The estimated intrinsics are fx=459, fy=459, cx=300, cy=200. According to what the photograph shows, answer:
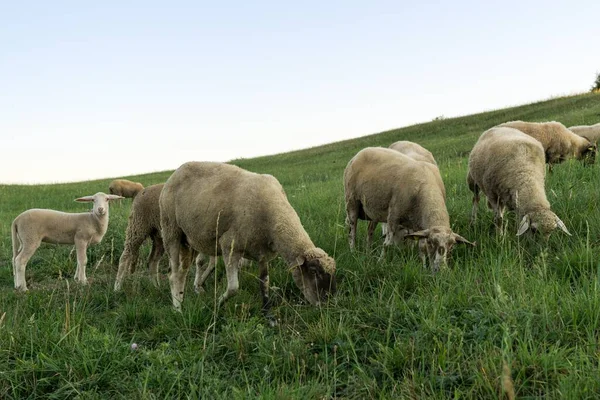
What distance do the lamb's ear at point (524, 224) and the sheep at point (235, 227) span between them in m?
2.31

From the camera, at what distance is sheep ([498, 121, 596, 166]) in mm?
9531

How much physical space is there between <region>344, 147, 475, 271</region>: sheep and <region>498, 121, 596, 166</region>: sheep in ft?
12.3

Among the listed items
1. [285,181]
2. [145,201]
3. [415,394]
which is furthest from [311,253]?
[285,181]

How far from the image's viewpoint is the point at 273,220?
16.3ft

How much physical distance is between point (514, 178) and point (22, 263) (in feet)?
25.8

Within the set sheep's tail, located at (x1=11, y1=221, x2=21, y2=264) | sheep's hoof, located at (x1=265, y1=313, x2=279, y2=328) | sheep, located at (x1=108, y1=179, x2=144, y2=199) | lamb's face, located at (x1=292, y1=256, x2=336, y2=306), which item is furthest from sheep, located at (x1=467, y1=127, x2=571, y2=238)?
sheep, located at (x1=108, y1=179, x2=144, y2=199)

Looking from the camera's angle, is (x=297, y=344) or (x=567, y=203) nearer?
(x=297, y=344)

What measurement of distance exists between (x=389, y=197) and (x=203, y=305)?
3.27m

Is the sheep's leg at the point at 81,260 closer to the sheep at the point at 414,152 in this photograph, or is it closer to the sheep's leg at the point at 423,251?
the sheep's leg at the point at 423,251

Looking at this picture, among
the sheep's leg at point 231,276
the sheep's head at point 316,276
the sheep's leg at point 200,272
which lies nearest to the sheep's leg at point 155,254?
the sheep's leg at point 200,272

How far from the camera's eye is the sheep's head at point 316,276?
180 inches

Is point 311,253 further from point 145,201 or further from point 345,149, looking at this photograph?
point 345,149

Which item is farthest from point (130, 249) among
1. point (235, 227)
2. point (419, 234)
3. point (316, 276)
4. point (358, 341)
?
point (358, 341)

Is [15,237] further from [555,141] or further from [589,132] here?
[589,132]
